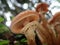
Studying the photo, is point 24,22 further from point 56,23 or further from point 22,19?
point 56,23

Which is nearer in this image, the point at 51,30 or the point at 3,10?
the point at 51,30

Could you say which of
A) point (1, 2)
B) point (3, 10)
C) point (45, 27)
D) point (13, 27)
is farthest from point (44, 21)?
point (1, 2)

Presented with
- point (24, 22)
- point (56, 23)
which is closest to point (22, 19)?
point (24, 22)

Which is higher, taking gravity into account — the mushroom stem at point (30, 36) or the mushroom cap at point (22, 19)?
the mushroom cap at point (22, 19)

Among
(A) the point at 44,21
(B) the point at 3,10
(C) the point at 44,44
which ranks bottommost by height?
(C) the point at 44,44

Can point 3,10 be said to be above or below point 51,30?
above

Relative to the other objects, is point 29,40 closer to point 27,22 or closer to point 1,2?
point 27,22

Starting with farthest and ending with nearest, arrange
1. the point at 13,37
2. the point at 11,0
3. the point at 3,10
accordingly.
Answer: the point at 11,0, the point at 3,10, the point at 13,37
